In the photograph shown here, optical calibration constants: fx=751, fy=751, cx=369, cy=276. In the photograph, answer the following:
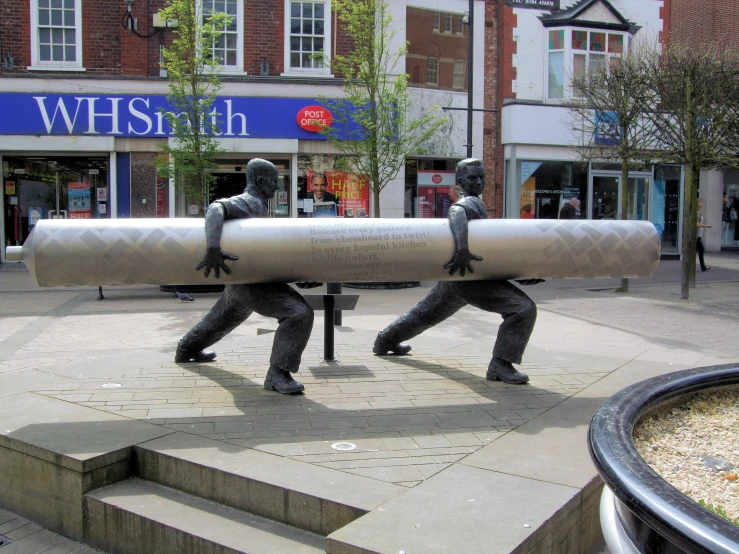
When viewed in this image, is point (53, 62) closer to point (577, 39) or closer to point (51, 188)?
point (51, 188)

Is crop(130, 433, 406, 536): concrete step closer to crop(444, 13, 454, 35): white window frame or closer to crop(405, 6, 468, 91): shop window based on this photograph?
crop(405, 6, 468, 91): shop window

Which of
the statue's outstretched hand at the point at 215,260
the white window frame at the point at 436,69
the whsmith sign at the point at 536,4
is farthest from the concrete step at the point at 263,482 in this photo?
the whsmith sign at the point at 536,4

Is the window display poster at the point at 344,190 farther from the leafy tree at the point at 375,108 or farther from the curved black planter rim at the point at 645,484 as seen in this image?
the curved black planter rim at the point at 645,484

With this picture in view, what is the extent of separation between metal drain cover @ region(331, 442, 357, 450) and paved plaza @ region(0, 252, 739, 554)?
0.14 feet

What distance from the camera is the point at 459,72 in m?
19.9

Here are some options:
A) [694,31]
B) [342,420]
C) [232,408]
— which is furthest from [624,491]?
[694,31]

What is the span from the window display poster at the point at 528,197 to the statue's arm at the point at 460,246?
1588 centimetres

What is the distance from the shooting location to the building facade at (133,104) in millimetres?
17609

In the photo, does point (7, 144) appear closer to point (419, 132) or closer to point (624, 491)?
point (419, 132)

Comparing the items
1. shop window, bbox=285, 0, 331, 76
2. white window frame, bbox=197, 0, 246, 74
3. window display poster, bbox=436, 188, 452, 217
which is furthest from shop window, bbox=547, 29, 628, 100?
white window frame, bbox=197, 0, 246, 74

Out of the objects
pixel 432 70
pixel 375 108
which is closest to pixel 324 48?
pixel 432 70

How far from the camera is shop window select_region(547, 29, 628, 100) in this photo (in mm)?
20375

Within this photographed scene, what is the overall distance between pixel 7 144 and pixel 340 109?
7.82 meters

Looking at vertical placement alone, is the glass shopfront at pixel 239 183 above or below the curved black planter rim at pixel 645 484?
above
